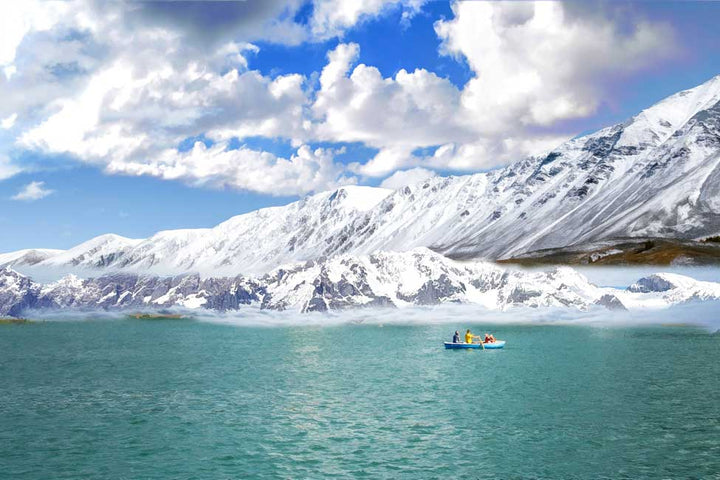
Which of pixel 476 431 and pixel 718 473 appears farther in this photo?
pixel 476 431

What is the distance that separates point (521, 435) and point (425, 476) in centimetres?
1371

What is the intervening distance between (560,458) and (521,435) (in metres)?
7.39

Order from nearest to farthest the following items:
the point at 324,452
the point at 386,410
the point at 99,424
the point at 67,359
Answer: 1. the point at 324,452
2. the point at 99,424
3. the point at 386,410
4. the point at 67,359

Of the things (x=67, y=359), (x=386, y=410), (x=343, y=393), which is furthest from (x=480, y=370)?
(x=67, y=359)

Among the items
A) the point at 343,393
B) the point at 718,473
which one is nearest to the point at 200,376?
the point at 343,393

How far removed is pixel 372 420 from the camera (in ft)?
193

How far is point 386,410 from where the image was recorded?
209 feet

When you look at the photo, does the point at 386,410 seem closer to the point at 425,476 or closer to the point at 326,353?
the point at 425,476

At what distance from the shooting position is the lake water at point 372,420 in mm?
43969

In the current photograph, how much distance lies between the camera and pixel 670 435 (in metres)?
50.0

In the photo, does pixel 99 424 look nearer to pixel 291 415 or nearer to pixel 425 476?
pixel 291 415

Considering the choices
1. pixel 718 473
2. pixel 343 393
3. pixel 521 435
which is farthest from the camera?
pixel 343 393

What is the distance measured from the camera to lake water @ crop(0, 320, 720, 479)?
44.0 meters

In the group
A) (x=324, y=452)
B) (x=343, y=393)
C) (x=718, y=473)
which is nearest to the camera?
(x=718, y=473)
